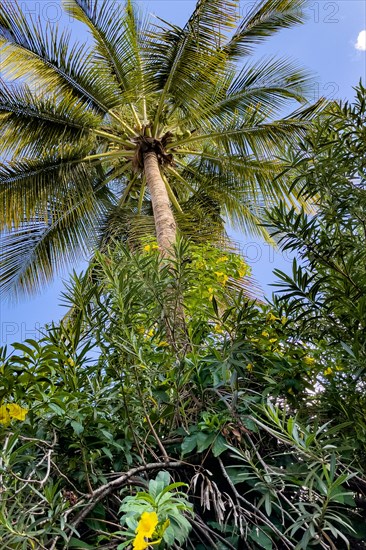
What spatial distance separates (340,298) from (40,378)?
3.26 ft

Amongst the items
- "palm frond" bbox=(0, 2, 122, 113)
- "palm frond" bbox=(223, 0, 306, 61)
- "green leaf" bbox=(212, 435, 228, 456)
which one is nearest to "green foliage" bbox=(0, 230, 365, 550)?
"green leaf" bbox=(212, 435, 228, 456)

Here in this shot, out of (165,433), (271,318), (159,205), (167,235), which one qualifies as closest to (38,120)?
(159,205)

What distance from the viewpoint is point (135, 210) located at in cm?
654

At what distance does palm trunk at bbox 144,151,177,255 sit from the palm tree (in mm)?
28

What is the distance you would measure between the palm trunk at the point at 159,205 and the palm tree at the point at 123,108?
3 cm

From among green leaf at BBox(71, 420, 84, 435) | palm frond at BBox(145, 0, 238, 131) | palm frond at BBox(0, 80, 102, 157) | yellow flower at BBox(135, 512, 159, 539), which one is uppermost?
palm frond at BBox(145, 0, 238, 131)

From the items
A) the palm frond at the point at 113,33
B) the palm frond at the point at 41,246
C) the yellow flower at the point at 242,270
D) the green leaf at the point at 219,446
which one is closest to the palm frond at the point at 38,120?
the palm frond at the point at 113,33

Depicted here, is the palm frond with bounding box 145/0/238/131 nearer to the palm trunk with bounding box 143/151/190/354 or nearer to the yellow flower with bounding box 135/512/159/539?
the palm trunk with bounding box 143/151/190/354

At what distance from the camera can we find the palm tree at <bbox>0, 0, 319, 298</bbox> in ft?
16.5

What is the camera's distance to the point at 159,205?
4.27m

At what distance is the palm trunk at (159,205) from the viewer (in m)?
3.84

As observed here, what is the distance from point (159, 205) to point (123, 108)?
6.72 feet

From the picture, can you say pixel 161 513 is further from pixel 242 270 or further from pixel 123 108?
pixel 123 108

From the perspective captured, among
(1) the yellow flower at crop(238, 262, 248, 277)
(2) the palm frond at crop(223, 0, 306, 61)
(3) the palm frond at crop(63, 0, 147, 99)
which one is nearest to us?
(1) the yellow flower at crop(238, 262, 248, 277)
